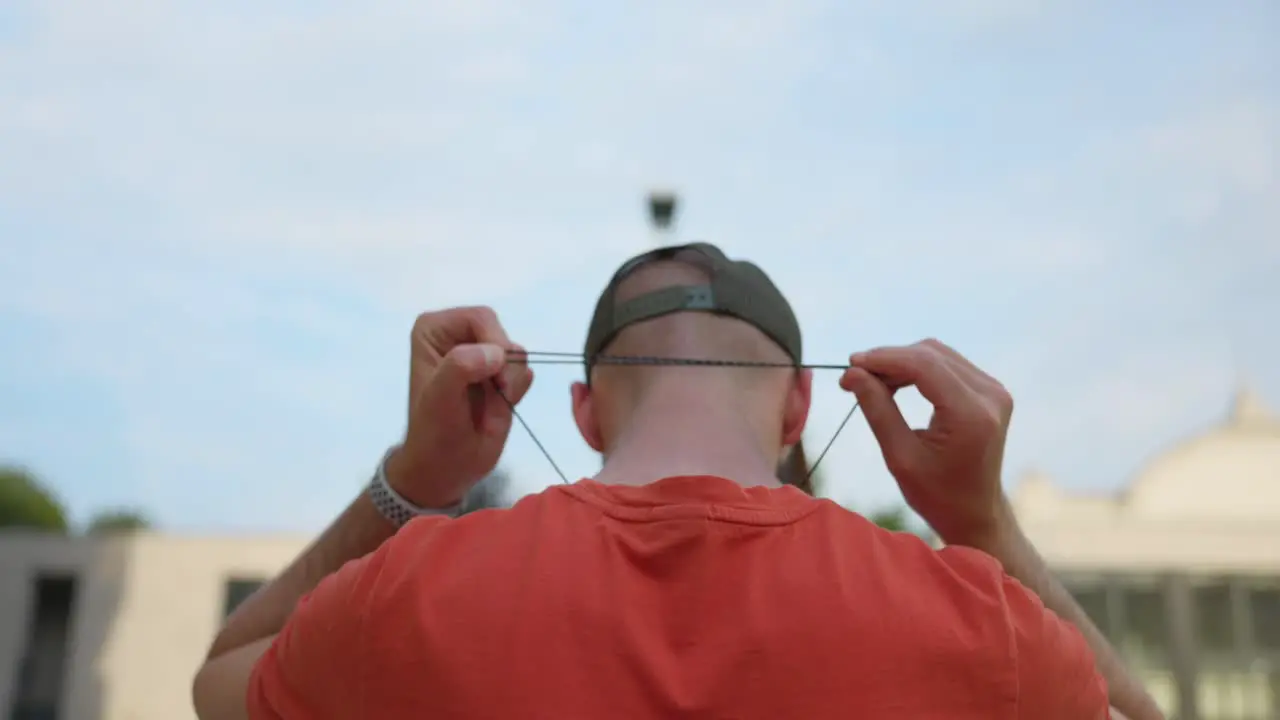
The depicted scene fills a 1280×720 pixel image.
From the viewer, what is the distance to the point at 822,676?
134cm

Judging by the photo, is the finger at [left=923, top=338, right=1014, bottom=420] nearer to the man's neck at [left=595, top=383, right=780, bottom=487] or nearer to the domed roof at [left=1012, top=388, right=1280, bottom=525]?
the man's neck at [left=595, top=383, right=780, bottom=487]

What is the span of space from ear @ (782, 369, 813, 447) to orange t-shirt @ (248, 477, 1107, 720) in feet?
1.40

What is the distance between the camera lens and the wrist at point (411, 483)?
79.6 inches

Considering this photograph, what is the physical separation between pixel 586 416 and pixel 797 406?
363 mm

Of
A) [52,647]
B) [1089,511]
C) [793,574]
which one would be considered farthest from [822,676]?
[1089,511]

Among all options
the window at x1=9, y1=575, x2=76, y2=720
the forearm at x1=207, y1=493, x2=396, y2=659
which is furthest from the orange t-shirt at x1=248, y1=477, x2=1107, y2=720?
the window at x1=9, y1=575, x2=76, y2=720

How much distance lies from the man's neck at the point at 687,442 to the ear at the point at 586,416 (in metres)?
0.16

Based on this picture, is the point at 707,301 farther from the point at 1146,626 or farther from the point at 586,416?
the point at 1146,626

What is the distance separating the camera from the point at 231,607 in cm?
2325

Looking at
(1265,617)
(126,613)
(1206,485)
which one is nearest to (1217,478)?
(1206,485)

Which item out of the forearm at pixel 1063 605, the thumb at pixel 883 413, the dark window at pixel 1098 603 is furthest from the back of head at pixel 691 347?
the dark window at pixel 1098 603

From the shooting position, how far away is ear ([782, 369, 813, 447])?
6.37 feet

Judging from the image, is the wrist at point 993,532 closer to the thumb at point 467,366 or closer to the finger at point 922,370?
the finger at point 922,370

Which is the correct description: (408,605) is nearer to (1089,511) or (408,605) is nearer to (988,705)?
(988,705)
